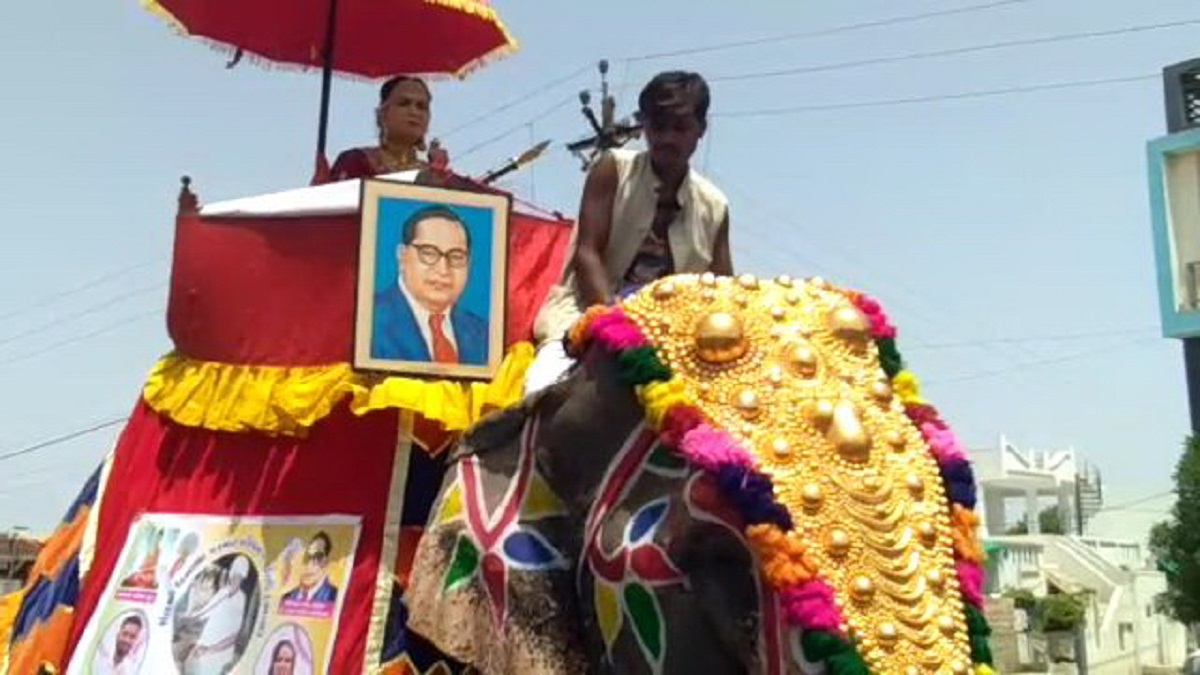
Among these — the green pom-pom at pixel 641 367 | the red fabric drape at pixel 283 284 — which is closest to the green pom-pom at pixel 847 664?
the green pom-pom at pixel 641 367

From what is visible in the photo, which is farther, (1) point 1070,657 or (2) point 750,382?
(1) point 1070,657

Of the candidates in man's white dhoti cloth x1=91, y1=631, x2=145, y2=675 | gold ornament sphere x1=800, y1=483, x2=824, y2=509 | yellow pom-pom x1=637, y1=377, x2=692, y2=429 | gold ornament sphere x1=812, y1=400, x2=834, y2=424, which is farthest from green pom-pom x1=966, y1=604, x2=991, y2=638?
man's white dhoti cloth x1=91, y1=631, x2=145, y2=675

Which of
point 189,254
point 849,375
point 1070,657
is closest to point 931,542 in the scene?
point 849,375

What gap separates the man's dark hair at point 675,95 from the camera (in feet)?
12.8

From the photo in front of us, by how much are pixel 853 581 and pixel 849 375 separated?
0.64 meters

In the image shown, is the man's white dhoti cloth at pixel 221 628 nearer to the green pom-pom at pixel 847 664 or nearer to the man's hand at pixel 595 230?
the man's hand at pixel 595 230

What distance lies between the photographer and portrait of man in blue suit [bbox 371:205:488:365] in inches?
178

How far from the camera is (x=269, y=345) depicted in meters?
4.87

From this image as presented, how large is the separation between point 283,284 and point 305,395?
54 centimetres

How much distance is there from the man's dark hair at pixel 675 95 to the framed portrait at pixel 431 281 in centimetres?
91

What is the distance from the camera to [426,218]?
464 centimetres

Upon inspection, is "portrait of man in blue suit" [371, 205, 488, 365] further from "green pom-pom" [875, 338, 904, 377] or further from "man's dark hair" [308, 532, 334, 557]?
"green pom-pom" [875, 338, 904, 377]

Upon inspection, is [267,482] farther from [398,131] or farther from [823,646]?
[823,646]

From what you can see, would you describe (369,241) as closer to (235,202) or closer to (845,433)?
(235,202)
